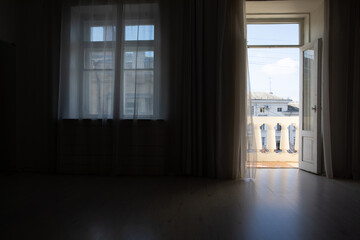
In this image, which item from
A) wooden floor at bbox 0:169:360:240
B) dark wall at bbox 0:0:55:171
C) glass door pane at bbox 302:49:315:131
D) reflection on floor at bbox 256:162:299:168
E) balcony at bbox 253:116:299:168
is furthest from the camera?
balcony at bbox 253:116:299:168

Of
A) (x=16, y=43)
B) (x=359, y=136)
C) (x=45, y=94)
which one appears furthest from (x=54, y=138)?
(x=359, y=136)

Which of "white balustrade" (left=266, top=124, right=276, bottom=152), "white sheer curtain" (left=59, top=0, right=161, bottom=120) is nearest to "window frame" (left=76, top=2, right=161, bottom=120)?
"white sheer curtain" (left=59, top=0, right=161, bottom=120)

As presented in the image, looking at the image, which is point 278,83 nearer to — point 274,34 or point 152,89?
point 274,34

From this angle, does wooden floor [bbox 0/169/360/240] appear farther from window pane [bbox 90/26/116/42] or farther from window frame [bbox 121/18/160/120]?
window pane [bbox 90/26/116/42]

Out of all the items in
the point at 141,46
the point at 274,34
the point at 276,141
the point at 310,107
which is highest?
the point at 274,34

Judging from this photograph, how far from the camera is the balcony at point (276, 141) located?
4789mm

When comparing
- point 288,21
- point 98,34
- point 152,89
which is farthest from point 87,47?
point 288,21

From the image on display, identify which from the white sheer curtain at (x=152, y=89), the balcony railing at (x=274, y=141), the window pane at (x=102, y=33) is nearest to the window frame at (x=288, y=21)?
the white sheer curtain at (x=152, y=89)

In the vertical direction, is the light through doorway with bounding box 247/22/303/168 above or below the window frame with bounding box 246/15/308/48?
below

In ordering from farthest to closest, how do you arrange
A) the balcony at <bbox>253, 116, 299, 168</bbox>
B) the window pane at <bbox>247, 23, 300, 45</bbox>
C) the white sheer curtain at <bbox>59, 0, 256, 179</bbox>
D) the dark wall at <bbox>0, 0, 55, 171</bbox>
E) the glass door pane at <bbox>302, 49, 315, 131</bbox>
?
the balcony at <bbox>253, 116, 299, 168</bbox>
the window pane at <bbox>247, 23, 300, 45</bbox>
the glass door pane at <bbox>302, 49, 315, 131</bbox>
the dark wall at <bbox>0, 0, 55, 171</bbox>
the white sheer curtain at <bbox>59, 0, 256, 179</bbox>

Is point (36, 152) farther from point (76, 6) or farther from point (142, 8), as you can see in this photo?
point (142, 8)

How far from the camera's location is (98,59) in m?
3.45

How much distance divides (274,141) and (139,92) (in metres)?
2.96

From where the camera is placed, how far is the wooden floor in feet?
5.31
